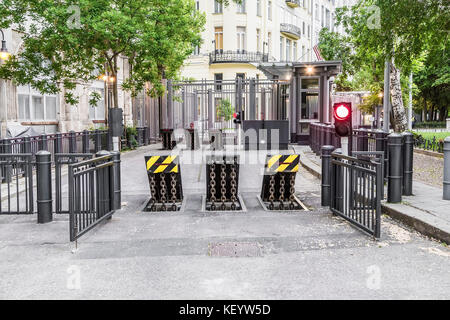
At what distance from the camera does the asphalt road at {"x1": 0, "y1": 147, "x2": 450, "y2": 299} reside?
476cm

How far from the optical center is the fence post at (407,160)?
9047 mm

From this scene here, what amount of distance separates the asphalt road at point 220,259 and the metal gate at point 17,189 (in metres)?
0.32

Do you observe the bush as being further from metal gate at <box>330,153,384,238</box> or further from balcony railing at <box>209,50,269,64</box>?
metal gate at <box>330,153,384,238</box>

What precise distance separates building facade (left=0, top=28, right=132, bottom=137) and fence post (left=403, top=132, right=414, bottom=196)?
12.8m

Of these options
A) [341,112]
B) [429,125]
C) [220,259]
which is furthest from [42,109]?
[429,125]

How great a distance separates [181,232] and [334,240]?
2193 mm

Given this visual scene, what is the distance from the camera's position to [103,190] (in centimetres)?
764

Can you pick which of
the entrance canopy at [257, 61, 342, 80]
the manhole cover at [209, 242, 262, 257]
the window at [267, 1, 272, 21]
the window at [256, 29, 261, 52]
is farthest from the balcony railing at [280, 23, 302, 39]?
the manhole cover at [209, 242, 262, 257]

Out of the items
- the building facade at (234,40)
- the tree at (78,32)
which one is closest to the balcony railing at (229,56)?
the building facade at (234,40)

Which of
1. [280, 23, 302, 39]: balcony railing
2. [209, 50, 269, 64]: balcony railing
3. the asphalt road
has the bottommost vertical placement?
the asphalt road

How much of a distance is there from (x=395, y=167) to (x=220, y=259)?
3884 millimetres

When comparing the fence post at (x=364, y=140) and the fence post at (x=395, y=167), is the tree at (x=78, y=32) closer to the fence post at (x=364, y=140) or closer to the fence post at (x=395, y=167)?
the fence post at (x=364, y=140)

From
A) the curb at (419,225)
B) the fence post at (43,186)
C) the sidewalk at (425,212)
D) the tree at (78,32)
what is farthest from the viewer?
the tree at (78,32)
